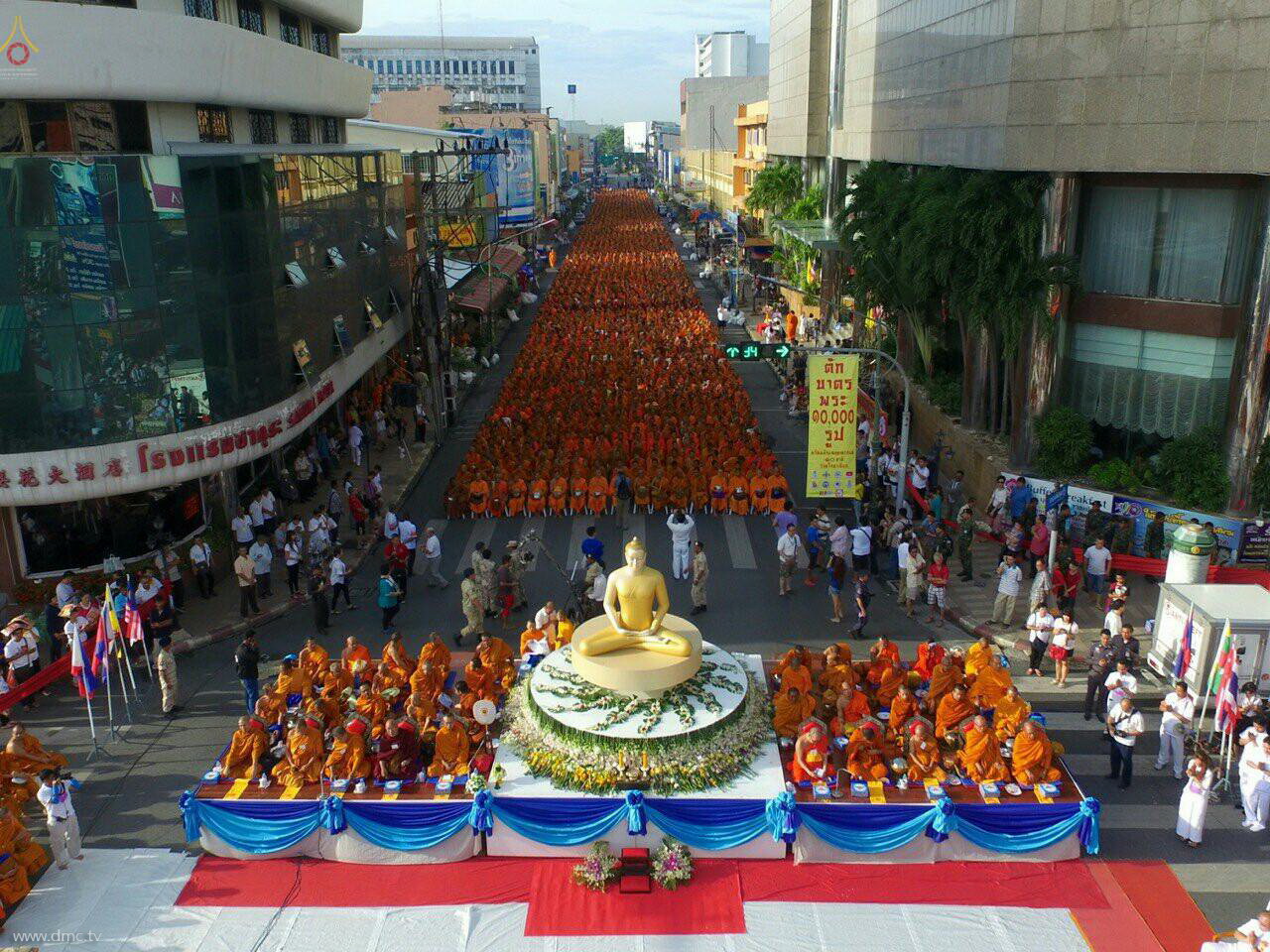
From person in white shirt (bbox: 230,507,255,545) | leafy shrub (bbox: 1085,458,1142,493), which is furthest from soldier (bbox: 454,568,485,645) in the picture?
leafy shrub (bbox: 1085,458,1142,493)

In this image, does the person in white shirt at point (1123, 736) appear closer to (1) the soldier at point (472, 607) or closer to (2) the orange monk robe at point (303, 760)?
(1) the soldier at point (472, 607)

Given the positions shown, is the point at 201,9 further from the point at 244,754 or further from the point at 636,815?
the point at 636,815

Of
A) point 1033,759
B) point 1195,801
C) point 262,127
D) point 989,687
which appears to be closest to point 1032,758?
point 1033,759

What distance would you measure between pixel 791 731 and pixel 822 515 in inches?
308

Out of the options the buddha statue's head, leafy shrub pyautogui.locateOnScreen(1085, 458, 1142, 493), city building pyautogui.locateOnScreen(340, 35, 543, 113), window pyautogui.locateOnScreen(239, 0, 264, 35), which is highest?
city building pyautogui.locateOnScreen(340, 35, 543, 113)

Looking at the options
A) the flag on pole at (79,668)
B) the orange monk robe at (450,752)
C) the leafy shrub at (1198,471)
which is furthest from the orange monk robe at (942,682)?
the flag on pole at (79,668)

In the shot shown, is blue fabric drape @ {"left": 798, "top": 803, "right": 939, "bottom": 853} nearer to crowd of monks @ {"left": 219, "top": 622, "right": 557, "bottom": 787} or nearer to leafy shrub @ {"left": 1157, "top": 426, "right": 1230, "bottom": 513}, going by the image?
crowd of monks @ {"left": 219, "top": 622, "right": 557, "bottom": 787}

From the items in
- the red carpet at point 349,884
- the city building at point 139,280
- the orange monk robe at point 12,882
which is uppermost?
the city building at point 139,280

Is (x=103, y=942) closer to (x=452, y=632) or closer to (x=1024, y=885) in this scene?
(x=452, y=632)

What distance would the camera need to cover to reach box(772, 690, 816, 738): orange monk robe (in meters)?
13.1

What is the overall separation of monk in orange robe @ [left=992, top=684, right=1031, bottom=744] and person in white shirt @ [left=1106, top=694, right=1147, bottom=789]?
39.4 inches

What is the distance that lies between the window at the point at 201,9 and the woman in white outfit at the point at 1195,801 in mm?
21493

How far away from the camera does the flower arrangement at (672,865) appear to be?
36.4 feet

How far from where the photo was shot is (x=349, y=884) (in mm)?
11297
